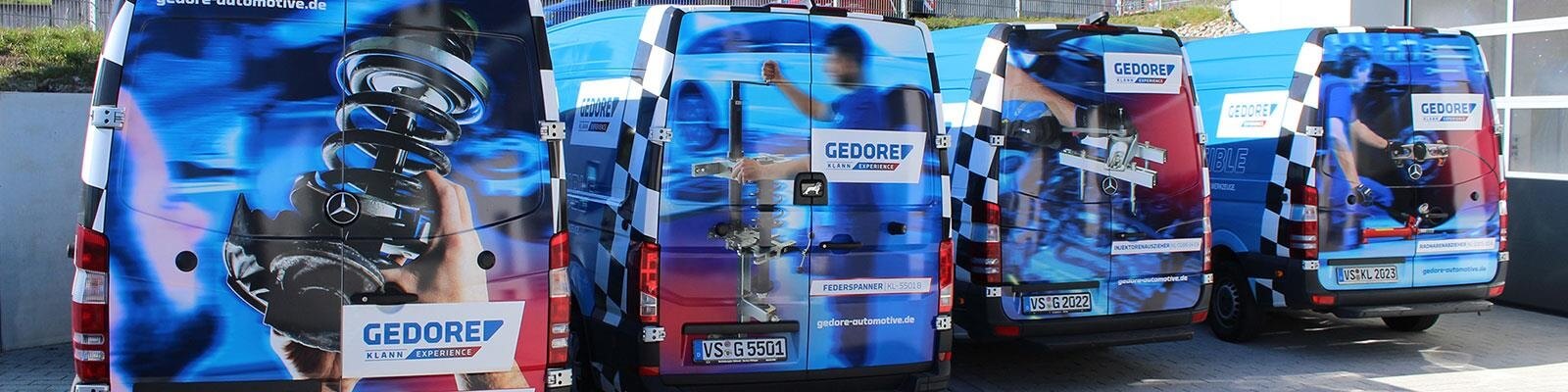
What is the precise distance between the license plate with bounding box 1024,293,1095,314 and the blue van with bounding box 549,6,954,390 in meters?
1.17

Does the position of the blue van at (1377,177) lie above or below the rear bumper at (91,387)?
above

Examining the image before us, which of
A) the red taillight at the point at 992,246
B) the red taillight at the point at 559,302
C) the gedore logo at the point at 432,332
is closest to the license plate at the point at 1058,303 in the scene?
the red taillight at the point at 992,246

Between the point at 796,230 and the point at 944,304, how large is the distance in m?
0.94

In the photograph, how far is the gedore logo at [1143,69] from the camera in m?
7.69

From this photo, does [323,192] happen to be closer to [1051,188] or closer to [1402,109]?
[1051,188]

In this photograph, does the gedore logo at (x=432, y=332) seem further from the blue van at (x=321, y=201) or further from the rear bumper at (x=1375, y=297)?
the rear bumper at (x=1375, y=297)

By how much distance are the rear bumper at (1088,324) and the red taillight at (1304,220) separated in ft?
3.84

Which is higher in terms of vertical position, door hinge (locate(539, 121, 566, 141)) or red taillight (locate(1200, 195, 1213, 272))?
door hinge (locate(539, 121, 566, 141))

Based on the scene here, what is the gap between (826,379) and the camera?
20.5ft

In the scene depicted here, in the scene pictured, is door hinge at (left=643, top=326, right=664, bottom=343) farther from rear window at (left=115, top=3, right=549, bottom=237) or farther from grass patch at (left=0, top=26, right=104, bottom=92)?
grass patch at (left=0, top=26, right=104, bottom=92)

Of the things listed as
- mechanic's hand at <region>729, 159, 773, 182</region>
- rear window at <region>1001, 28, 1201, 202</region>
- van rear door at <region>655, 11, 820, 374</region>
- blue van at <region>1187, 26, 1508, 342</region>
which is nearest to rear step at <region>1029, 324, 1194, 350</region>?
rear window at <region>1001, 28, 1201, 202</region>

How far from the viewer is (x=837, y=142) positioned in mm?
6199

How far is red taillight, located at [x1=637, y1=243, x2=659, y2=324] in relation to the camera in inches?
232

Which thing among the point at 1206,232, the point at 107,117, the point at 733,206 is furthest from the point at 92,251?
the point at 1206,232
